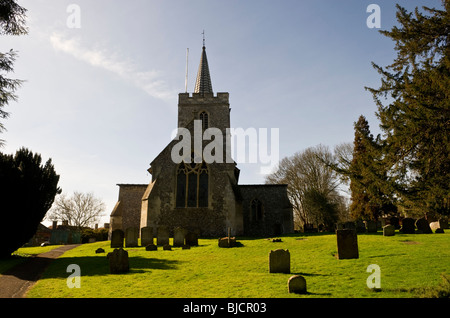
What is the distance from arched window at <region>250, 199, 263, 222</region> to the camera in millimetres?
24562

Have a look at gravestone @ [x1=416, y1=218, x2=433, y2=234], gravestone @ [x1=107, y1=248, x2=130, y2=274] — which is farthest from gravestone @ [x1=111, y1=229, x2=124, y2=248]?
gravestone @ [x1=416, y1=218, x2=433, y2=234]

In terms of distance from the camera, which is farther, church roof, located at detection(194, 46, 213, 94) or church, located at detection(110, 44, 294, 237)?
church roof, located at detection(194, 46, 213, 94)

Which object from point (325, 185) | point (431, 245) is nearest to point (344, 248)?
point (431, 245)

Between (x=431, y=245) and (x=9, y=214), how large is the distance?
53.5 feet

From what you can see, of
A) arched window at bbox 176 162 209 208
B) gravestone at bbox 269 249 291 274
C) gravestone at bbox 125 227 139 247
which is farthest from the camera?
arched window at bbox 176 162 209 208

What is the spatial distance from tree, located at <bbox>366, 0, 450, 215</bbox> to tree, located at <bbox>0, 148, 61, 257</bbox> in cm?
1382

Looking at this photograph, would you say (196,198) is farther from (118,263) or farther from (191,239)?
(118,263)

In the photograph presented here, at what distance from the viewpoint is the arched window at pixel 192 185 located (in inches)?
802

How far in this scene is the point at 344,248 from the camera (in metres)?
8.81

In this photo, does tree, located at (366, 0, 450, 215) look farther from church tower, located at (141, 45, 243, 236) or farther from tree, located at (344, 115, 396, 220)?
church tower, located at (141, 45, 243, 236)

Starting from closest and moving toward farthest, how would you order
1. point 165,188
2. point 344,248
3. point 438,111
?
point 438,111, point 344,248, point 165,188
